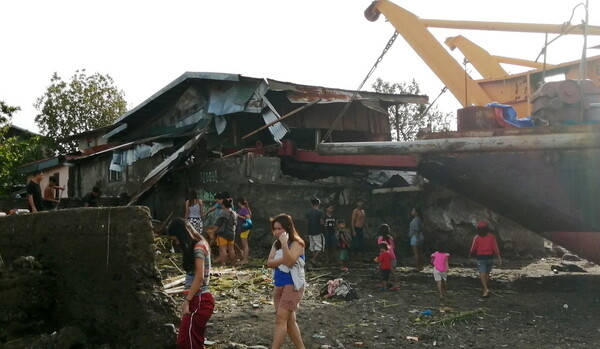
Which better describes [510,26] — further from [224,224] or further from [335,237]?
[224,224]

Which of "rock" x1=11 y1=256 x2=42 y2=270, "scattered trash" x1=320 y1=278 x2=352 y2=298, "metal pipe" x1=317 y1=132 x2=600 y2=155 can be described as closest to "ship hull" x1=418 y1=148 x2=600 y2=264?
"metal pipe" x1=317 y1=132 x2=600 y2=155

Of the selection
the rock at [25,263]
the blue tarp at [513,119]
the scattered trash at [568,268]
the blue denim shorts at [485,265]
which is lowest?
the scattered trash at [568,268]

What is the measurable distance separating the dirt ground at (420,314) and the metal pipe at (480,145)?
92.6 inches

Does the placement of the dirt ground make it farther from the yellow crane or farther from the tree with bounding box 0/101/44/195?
the tree with bounding box 0/101/44/195

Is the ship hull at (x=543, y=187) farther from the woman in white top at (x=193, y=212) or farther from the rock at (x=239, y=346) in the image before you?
the rock at (x=239, y=346)

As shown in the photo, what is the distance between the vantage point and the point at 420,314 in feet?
25.8

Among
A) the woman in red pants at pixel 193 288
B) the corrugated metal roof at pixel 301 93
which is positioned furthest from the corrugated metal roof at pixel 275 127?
the woman in red pants at pixel 193 288

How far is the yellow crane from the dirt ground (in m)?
4.20

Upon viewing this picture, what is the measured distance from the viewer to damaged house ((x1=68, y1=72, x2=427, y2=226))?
14438 mm

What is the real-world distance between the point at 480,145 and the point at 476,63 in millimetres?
7477

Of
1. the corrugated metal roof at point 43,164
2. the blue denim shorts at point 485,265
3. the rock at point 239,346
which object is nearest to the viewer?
the rock at point 239,346

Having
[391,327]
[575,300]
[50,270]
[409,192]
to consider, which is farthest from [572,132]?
[50,270]

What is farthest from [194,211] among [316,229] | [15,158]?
[15,158]

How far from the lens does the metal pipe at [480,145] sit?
8.47m
